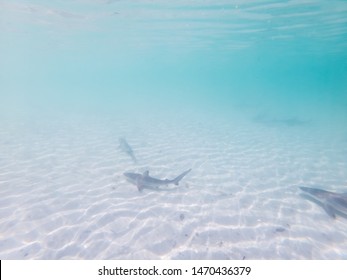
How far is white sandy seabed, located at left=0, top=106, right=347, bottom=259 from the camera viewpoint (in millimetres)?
5922

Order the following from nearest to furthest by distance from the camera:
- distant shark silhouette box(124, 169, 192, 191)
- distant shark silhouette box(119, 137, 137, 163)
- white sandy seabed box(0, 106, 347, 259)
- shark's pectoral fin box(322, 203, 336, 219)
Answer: white sandy seabed box(0, 106, 347, 259) < shark's pectoral fin box(322, 203, 336, 219) < distant shark silhouette box(124, 169, 192, 191) < distant shark silhouette box(119, 137, 137, 163)

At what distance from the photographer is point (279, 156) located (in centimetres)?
1357

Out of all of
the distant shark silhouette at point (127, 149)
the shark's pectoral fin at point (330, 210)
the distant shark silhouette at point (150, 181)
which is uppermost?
the distant shark silhouette at point (127, 149)

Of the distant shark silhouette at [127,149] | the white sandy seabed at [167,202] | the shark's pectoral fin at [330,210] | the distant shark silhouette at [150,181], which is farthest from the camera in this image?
the distant shark silhouette at [127,149]

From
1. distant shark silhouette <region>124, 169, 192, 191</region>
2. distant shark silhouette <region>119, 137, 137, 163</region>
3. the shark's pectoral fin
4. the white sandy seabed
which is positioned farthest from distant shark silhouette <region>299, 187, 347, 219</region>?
distant shark silhouette <region>119, 137, 137, 163</region>

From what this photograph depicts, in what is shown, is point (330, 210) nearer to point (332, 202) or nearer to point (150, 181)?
point (332, 202)

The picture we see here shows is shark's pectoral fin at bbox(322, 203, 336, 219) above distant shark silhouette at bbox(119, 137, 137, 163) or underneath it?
underneath

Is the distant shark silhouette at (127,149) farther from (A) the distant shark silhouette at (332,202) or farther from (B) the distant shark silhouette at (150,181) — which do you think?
(A) the distant shark silhouette at (332,202)

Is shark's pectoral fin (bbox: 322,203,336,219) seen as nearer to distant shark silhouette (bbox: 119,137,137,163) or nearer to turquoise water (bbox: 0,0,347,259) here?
turquoise water (bbox: 0,0,347,259)

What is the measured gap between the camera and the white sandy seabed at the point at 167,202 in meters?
→ 5.92

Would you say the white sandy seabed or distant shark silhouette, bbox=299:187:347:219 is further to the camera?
distant shark silhouette, bbox=299:187:347:219

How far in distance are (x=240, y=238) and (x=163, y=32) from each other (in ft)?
100

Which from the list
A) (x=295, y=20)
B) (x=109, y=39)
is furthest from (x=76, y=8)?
(x=295, y=20)

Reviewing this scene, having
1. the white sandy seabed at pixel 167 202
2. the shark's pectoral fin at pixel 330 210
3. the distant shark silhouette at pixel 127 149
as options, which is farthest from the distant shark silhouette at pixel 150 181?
the shark's pectoral fin at pixel 330 210
